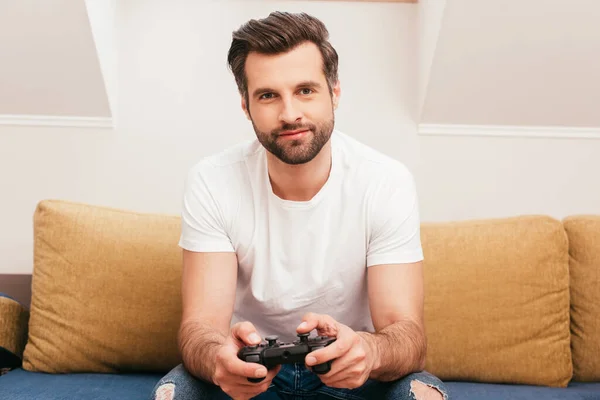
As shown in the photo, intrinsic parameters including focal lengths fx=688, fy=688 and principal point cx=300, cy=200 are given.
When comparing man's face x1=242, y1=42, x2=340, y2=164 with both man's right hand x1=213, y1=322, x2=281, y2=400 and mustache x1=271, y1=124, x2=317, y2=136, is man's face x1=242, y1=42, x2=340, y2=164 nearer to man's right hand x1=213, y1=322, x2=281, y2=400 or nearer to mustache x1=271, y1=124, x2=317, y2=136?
mustache x1=271, y1=124, x2=317, y2=136

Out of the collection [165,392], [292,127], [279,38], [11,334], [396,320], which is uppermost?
[279,38]

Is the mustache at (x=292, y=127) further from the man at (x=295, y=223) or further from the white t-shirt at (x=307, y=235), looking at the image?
the white t-shirt at (x=307, y=235)

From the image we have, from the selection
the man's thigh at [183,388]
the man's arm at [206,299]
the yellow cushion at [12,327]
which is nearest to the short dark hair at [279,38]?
the man's arm at [206,299]

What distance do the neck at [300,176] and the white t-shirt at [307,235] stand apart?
0.02 metres

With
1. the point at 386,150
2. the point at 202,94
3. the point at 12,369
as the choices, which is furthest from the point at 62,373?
the point at 386,150

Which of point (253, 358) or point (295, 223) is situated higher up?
point (295, 223)

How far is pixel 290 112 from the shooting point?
1451mm

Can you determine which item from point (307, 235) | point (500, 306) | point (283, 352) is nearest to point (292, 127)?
point (307, 235)

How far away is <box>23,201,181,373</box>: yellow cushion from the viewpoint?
1786 millimetres

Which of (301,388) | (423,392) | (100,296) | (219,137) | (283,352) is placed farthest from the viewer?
(219,137)

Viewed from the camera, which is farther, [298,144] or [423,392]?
[298,144]

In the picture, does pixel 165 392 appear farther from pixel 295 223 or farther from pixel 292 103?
pixel 292 103

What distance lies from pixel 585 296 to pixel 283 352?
1075 millimetres

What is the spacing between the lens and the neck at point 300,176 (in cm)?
154
